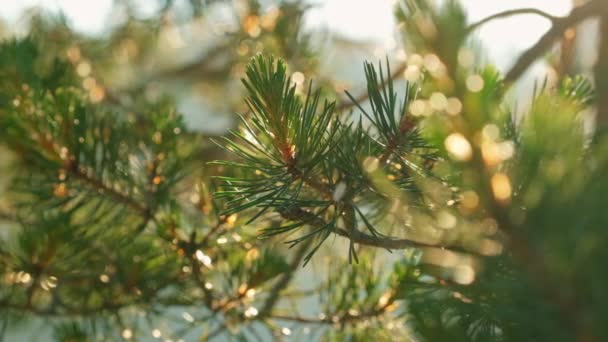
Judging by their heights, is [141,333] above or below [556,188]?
below

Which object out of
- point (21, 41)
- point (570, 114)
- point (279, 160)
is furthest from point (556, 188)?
point (21, 41)

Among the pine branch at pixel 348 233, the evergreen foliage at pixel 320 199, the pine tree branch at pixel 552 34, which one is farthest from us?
the pine tree branch at pixel 552 34

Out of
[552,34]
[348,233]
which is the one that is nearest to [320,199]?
[348,233]

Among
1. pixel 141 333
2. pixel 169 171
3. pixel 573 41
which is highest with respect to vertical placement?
pixel 573 41

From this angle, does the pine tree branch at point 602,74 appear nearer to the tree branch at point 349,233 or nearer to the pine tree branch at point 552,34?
the pine tree branch at point 552,34

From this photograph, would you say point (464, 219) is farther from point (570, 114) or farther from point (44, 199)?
point (44, 199)

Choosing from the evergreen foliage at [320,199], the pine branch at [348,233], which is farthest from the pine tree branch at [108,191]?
the pine branch at [348,233]

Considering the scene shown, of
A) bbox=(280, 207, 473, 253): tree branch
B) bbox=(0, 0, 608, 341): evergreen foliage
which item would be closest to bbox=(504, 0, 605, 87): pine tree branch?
bbox=(0, 0, 608, 341): evergreen foliage

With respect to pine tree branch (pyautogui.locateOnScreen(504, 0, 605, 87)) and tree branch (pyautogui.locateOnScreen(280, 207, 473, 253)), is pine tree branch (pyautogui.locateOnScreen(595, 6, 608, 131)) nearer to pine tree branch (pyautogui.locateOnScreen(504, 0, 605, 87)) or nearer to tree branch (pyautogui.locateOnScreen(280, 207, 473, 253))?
pine tree branch (pyautogui.locateOnScreen(504, 0, 605, 87))
